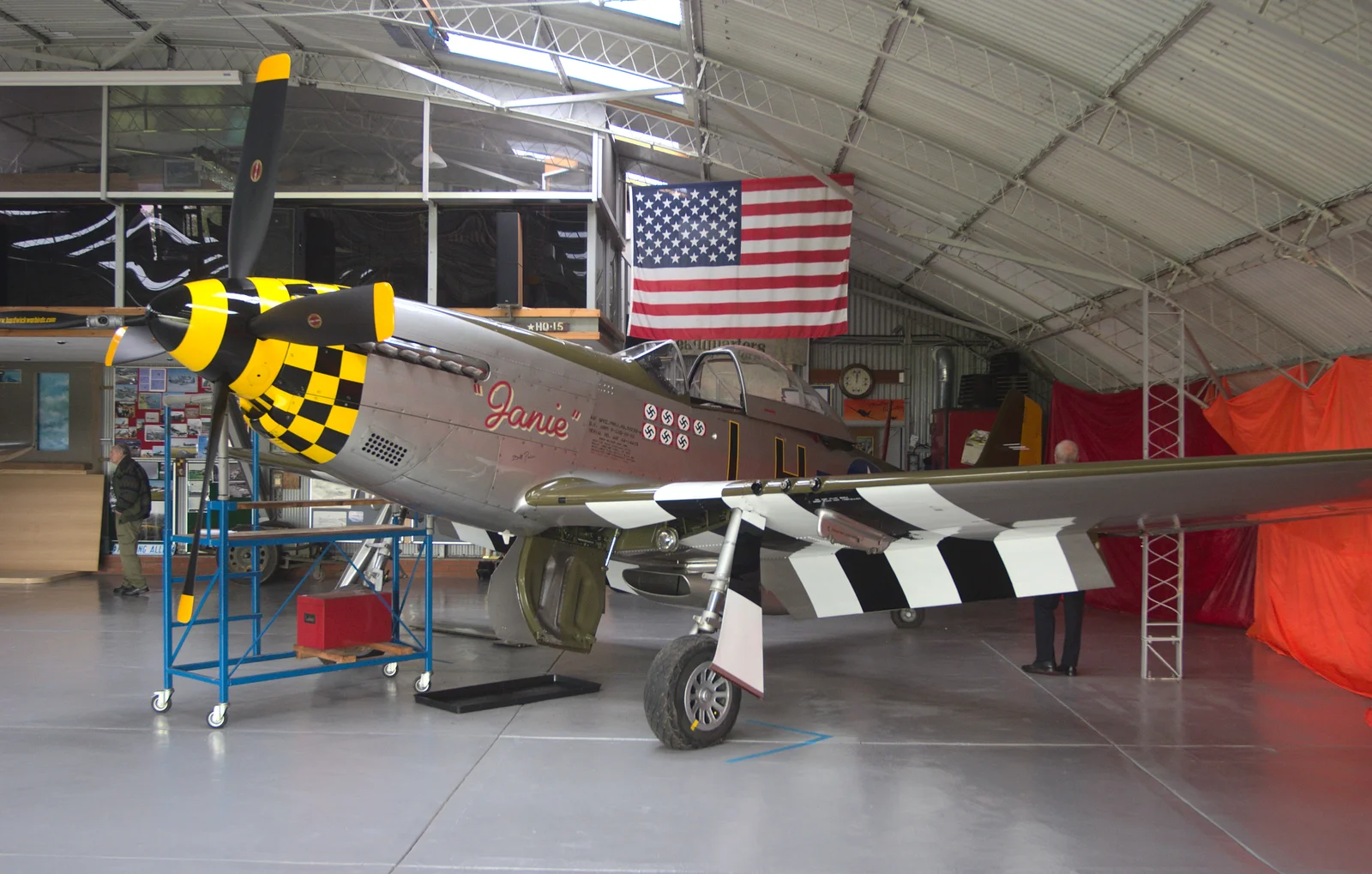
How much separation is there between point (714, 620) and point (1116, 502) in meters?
2.13

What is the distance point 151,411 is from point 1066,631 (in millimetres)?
12336

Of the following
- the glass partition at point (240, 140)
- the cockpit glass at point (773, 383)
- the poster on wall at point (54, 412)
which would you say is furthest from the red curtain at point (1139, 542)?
the poster on wall at point (54, 412)

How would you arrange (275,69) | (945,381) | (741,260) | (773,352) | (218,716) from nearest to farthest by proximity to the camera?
(218,716), (275,69), (741,260), (945,381), (773,352)

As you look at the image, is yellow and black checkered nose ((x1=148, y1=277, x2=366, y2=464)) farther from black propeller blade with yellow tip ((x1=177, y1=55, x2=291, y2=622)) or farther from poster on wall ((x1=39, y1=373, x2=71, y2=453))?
poster on wall ((x1=39, y1=373, x2=71, y2=453))

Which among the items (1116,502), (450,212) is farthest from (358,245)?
(1116,502)

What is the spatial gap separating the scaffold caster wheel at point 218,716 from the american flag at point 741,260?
6.28 m

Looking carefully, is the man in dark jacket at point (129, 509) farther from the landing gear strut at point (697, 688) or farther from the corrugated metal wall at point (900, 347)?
the corrugated metal wall at point (900, 347)

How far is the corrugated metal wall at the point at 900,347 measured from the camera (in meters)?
17.8

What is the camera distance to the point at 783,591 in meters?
5.86

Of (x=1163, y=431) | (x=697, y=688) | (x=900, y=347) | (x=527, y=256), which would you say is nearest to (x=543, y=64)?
(x=527, y=256)

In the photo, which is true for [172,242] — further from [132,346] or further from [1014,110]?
[1014,110]

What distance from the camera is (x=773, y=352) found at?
16.7 metres

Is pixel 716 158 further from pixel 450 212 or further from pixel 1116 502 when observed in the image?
pixel 1116 502

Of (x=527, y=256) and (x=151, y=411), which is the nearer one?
(x=527, y=256)
